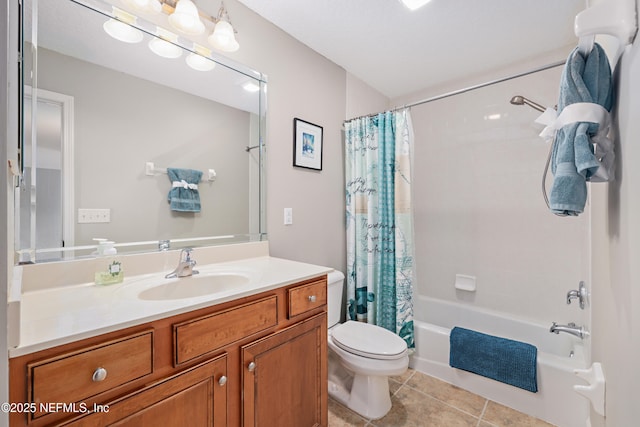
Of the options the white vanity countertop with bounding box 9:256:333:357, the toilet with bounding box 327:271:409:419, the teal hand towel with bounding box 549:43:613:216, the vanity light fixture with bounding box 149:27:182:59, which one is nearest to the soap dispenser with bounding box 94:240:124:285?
the white vanity countertop with bounding box 9:256:333:357

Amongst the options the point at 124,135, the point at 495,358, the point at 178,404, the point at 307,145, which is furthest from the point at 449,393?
the point at 124,135

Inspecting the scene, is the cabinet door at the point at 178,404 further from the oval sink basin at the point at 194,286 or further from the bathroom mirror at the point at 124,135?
the bathroom mirror at the point at 124,135

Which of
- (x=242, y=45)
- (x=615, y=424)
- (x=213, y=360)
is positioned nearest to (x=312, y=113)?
(x=242, y=45)

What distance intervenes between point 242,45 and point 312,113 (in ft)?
2.05

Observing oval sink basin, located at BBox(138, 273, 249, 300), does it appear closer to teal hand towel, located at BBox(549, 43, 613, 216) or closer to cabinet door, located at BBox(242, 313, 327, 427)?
cabinet door, located at BBox(242, 313, 327, 427)

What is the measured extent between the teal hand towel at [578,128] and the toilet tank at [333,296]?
1.35 meters

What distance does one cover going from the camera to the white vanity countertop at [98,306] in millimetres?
626

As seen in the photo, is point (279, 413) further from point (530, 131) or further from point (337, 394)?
point (530, 131)

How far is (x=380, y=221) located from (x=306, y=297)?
3.37 feet

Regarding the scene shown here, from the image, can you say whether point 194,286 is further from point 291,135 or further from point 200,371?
point 291,135

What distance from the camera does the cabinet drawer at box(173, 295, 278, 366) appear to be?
2.68ft

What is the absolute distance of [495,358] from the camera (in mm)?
1677

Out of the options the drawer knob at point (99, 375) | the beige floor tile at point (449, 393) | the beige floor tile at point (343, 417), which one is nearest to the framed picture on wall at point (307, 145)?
the drawer knob at point (99, 375)

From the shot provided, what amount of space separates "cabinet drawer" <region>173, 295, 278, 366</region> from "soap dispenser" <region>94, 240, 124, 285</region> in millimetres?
472
